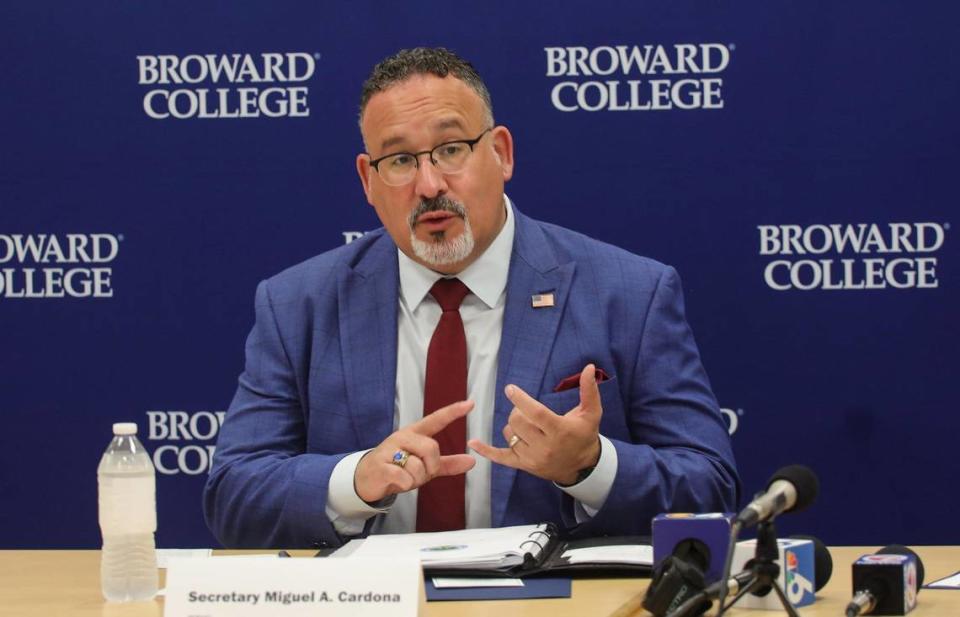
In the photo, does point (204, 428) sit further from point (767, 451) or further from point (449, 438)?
point (767, 451)

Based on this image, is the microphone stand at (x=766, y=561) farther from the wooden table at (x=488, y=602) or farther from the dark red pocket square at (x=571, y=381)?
the dark red pocket square at (x=571, y=381)

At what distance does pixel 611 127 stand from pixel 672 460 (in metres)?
1.16

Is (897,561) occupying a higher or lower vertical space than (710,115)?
lower

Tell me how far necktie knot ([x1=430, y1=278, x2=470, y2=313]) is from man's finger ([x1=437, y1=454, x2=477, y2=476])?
51 cm

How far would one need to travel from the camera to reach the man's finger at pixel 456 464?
2.63m

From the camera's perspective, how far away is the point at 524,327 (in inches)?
119

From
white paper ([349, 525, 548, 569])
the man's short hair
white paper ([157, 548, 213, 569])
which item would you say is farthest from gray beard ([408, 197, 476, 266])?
white paper ([157, 548, 213, 569])

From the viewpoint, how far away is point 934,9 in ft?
11.8

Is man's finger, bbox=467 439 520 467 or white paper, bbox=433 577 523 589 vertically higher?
man's finger, bbox=467 439 520 467

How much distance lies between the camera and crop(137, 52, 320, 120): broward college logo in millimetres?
3791

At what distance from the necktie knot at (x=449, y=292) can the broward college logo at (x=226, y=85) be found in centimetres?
92

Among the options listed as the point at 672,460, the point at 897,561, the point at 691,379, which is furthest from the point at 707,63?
the point at 897,561

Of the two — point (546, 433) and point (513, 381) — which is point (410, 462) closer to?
point (546, 433)

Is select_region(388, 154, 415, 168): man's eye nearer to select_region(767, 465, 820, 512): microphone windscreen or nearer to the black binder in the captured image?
the black binder
